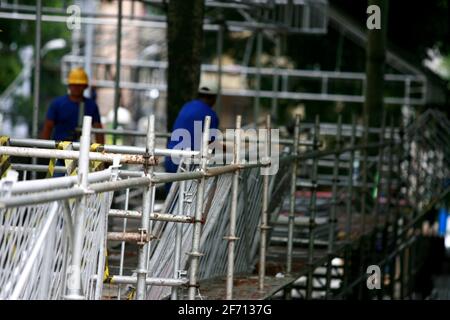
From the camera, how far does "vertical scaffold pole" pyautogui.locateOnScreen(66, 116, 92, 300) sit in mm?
6660

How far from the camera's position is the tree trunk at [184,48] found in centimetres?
1706

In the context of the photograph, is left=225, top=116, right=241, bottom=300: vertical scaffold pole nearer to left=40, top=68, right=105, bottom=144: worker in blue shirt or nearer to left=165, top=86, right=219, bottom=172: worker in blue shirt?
left=165, top=86, right=219, bottom=172: worker in blue shirt

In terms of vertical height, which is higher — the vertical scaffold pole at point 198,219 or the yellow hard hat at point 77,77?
the yellow hard hat at point 77,77

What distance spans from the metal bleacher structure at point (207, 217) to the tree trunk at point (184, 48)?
56.7 inches

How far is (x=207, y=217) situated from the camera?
11.2 metres

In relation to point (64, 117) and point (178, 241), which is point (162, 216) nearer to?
point (178, 241)

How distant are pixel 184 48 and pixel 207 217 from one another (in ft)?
20.8

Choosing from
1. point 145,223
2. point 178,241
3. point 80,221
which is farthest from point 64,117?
point 80,221

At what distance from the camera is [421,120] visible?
21891mm

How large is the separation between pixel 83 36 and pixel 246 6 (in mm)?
18481

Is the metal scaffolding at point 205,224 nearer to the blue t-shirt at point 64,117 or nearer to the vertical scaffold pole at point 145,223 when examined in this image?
the vertical scaffold pole at point 145,223

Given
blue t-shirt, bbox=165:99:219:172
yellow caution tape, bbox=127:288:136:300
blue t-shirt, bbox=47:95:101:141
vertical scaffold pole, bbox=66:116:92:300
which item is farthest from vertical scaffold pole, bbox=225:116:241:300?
blue t-shirt, bbox=47:95:101:141

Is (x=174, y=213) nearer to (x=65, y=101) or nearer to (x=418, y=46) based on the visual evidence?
(x=65, y=101)

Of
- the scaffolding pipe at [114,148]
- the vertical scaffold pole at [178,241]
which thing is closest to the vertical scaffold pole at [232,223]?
the scaffolding pipe at [114,148]
